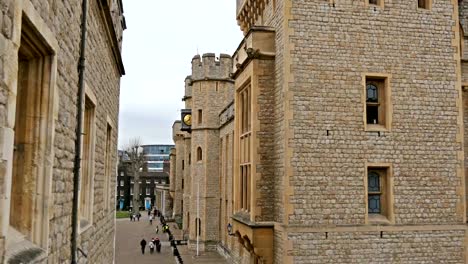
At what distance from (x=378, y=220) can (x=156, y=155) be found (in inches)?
4053

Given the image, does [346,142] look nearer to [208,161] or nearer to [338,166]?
[338,166]

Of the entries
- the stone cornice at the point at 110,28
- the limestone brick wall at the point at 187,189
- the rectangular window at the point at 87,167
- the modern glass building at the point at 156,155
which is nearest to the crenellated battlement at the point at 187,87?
the limestone brick wall at the point at 187,189

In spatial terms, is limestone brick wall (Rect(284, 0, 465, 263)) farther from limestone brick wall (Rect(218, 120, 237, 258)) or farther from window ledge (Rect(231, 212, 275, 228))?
limestone brick wall (Rect(218, 120, 237, 258))

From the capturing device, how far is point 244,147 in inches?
529

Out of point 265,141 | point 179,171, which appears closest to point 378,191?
A: point 265,141

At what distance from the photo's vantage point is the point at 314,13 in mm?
11570

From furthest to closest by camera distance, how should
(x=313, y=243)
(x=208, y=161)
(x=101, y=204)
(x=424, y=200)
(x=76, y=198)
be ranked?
(x=208, y=161), (x=424, y=200), (x=313, y=243), (x=101, y=204), (x=76, y=198)

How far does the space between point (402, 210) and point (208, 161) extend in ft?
59.5

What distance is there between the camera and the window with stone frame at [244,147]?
12969mm

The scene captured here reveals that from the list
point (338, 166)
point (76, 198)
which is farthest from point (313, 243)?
point (76, 198)

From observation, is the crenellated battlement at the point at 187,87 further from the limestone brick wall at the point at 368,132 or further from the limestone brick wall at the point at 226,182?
the limestone brick wall at the point at 368,132

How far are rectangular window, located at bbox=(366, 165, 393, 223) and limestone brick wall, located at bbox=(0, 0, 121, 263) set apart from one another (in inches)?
258

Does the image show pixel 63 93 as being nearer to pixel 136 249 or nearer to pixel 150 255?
pixel 150 255

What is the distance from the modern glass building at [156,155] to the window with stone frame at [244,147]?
318 ft
